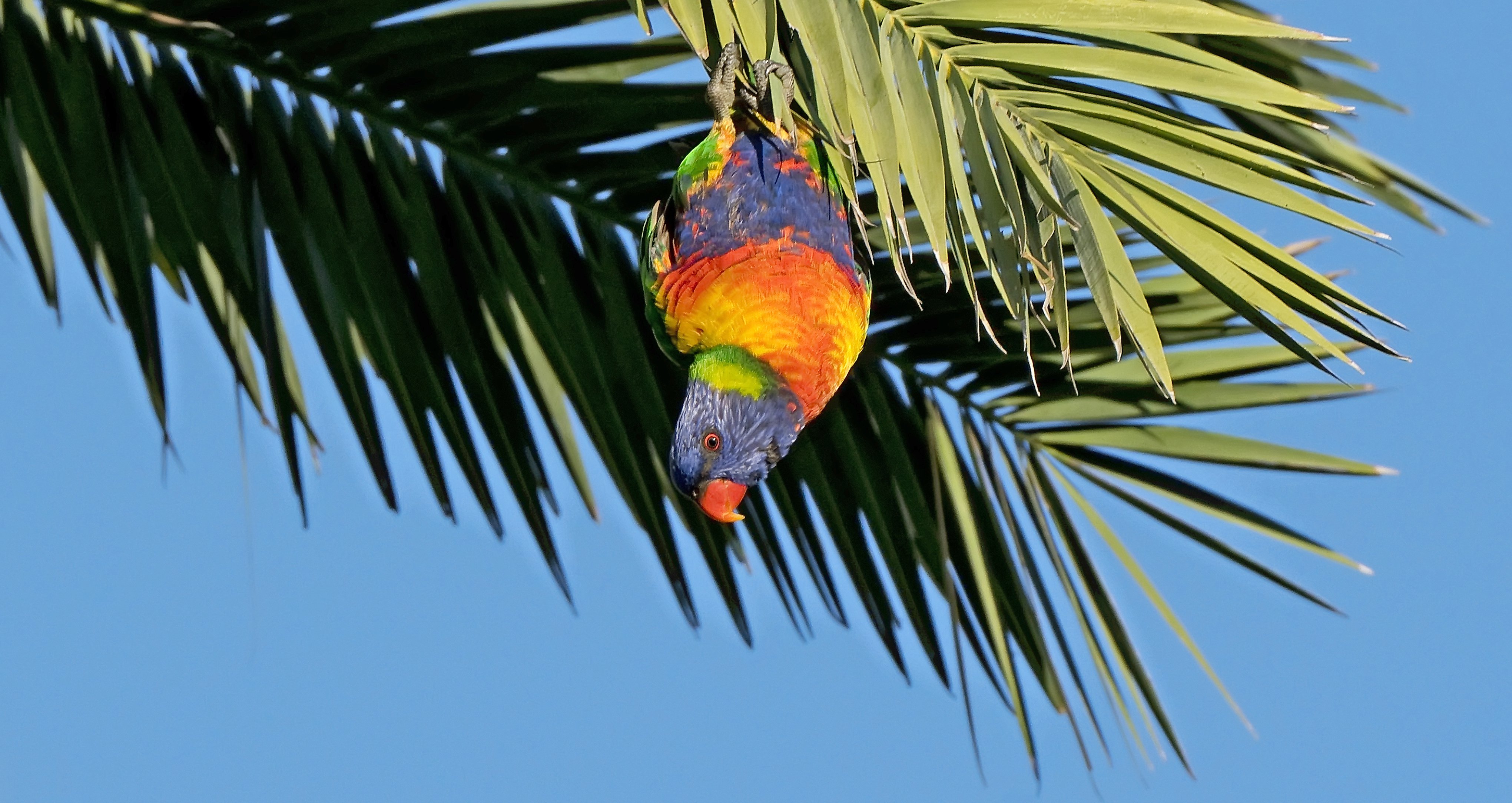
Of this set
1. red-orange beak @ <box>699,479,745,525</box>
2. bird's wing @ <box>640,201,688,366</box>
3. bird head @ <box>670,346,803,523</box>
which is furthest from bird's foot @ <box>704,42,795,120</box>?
red-orange beak @ <box>699,479,745,525</box>

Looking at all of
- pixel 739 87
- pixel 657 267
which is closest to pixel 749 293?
pixel 657 267

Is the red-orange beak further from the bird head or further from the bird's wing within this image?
the bird's wing

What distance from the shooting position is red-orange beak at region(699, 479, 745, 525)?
Answer: 2.17 m

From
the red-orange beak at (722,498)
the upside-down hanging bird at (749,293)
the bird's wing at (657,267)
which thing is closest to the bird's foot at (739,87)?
the upside-down hanging bird at (749,293)

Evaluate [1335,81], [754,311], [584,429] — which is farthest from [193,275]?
[1335,81]

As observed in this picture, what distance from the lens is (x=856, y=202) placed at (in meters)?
1.64

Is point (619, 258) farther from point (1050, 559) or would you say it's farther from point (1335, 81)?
point (1335, 81)

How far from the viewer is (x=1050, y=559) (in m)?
2.41

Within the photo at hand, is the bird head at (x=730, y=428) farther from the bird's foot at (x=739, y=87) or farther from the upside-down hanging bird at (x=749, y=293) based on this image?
the bird's foot at (x=739, y=87)

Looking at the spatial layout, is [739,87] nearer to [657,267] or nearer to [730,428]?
[657,267]

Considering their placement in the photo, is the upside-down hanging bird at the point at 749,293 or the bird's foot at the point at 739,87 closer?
the bird's foot at the point at 739,87

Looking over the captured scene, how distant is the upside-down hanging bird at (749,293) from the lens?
213cm

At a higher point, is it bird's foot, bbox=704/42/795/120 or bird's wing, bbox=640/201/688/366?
bird's foot, bbox=704/42/795/120

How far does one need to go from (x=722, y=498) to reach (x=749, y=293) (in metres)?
0.35
